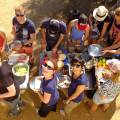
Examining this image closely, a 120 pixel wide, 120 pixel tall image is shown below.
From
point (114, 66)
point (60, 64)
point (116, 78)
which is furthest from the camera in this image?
point (60, 64)

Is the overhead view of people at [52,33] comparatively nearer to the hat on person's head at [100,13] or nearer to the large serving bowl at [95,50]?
the large serving bowl at [95,50]

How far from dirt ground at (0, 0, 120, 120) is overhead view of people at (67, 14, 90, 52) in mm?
1638

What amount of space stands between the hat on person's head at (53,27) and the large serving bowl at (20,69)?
1.18 m

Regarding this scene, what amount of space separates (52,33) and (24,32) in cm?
73

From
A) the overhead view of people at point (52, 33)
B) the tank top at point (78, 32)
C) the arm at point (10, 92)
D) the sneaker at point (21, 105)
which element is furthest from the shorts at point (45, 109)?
the tank top at point (78, 32)

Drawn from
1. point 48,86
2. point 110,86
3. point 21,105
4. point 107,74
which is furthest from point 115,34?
point 21,105

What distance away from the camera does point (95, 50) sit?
7.20 meters

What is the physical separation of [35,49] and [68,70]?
6.89ft

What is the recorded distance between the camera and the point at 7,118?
21.9 ft

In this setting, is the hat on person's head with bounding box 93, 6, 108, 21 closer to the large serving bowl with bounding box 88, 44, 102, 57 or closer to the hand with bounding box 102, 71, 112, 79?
the large serving bowl with bounding box 88, 44, 102, 57

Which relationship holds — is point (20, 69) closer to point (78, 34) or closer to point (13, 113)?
point (13, 113)

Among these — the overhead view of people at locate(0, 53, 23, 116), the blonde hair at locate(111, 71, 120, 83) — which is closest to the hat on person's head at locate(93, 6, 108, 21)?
the blonde hair at locate(111, 71, 120, 83)

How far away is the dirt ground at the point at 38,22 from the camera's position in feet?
22.4

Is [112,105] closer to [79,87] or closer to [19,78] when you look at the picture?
[79,87]
